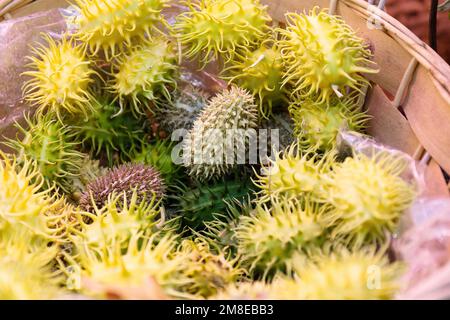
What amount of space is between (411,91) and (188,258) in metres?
0.56

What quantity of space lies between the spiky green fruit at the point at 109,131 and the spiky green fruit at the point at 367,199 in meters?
0.53

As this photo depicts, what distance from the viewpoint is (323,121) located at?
1.17 m

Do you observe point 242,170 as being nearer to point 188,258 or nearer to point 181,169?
point 181,169

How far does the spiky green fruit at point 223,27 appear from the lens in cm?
121

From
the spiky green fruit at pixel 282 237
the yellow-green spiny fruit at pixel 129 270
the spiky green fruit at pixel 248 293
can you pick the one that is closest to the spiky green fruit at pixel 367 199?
the spiky green fruit at pixel 282 237

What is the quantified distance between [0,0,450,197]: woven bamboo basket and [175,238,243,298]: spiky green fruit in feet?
1.20

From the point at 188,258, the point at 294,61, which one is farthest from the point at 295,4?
the point at 188,258

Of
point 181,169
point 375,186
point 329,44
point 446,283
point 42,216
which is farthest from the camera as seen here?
point 181,169

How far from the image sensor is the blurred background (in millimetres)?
1854

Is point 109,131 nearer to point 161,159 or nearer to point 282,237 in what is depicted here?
point 161,159

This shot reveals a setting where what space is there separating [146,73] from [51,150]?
256 mm

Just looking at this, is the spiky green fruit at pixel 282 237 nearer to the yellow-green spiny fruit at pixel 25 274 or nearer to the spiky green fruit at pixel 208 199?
the spiky green fruit at pixel 208 199

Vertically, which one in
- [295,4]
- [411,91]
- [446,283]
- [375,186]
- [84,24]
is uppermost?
[295,4]

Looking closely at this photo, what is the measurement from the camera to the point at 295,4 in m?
1.35
